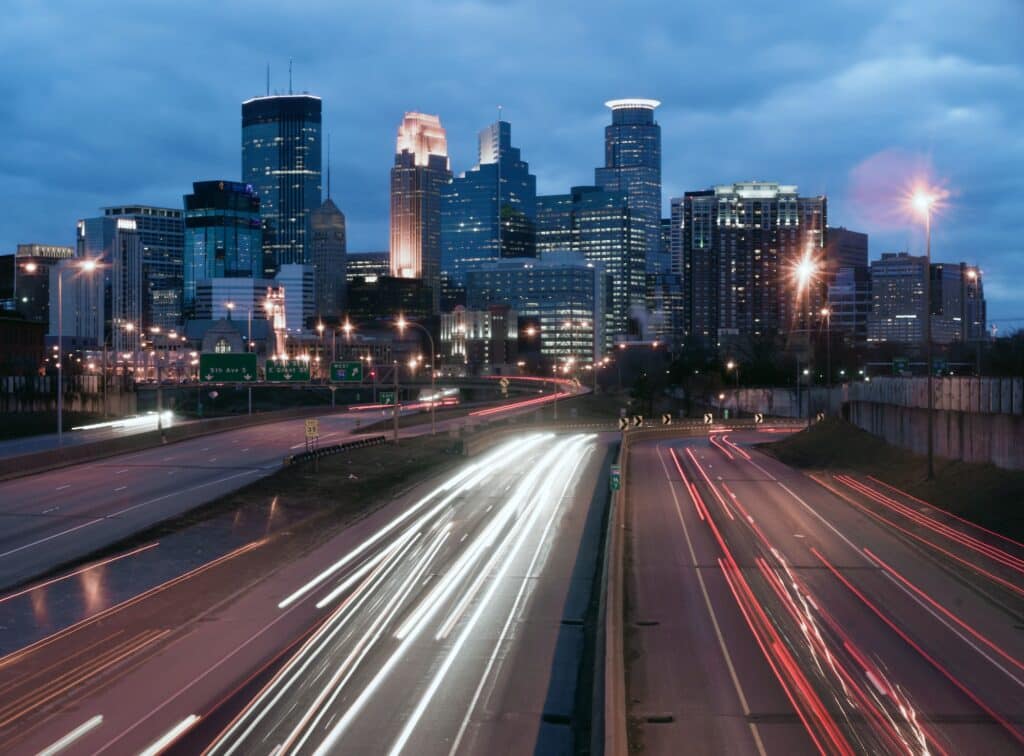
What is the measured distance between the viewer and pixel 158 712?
16766mm

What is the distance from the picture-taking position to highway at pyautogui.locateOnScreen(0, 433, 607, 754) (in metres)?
15.9

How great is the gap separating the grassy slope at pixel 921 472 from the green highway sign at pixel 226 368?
46610 millimetres

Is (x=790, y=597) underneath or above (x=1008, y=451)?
underneath

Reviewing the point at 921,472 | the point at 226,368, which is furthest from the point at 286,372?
the point at 921,472

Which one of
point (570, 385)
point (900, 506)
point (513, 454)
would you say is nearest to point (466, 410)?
point (513, 454)

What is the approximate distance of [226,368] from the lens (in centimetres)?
8950

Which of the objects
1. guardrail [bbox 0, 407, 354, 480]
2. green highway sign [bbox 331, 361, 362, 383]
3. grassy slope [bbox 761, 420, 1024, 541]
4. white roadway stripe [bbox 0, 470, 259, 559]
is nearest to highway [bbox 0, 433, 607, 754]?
white roadway stripe [bbox 0, 470, 259, 559]

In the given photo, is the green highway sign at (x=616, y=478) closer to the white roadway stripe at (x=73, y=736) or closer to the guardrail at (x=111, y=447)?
the white roadway stripe at (x=73, y=736)

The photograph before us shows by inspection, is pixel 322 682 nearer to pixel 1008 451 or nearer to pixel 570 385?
pixel 1008 451

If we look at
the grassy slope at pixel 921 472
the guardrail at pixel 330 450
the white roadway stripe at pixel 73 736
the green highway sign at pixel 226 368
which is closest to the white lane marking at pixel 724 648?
the grassy slope at pixel 921 472

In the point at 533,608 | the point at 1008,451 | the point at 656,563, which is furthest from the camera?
the point at 1008,451

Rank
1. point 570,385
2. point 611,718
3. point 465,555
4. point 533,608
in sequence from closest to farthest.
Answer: point 611,718, point 533,608, point 465,555, point 570,385

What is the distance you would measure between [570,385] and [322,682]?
165683 mm

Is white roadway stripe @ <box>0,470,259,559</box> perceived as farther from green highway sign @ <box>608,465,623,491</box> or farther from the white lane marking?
the white lane marking
